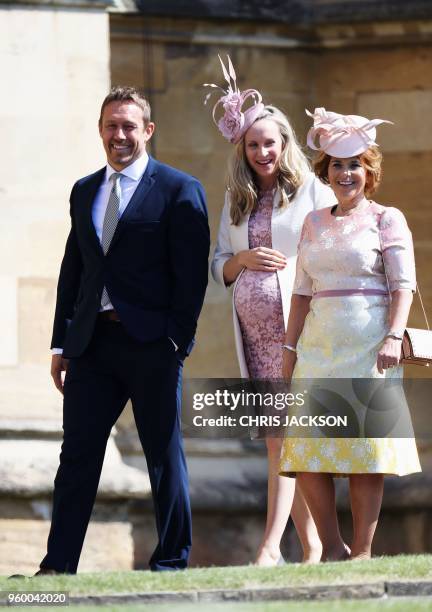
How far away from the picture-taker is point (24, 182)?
7688 mm

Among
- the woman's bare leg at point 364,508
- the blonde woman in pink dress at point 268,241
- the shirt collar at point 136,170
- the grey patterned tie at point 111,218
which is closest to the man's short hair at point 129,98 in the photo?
the shirt collar at point 136,170

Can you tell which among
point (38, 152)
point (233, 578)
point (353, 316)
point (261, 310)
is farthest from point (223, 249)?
point (233, 578)

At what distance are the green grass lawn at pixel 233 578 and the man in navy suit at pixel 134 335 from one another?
297 mm

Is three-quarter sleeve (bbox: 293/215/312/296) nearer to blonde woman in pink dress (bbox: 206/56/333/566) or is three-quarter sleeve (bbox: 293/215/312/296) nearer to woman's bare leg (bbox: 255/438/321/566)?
blonde woman in pink dress (bbox: 206/56/333/566)

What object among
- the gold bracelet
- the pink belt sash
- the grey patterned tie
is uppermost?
the grey patterned tie

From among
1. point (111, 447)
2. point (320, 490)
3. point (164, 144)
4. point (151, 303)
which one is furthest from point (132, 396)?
point (164, 144)

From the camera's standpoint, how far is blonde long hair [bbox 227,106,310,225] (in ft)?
21.3

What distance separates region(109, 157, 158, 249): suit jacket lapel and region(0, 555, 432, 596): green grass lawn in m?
1.18

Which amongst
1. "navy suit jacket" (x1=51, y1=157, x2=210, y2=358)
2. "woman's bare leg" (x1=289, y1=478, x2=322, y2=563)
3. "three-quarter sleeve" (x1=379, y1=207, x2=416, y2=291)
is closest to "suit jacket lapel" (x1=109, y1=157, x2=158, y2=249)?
"navy suit jacket" (x1=51, y1=157, x2=210, y2=358)

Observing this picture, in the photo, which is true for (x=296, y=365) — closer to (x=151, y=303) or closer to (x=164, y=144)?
(x=151, y=303)

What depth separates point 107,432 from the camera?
5.96 m

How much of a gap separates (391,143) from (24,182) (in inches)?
80.1

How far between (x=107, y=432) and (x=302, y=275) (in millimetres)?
899

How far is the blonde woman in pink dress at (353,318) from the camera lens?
19.4 ft
